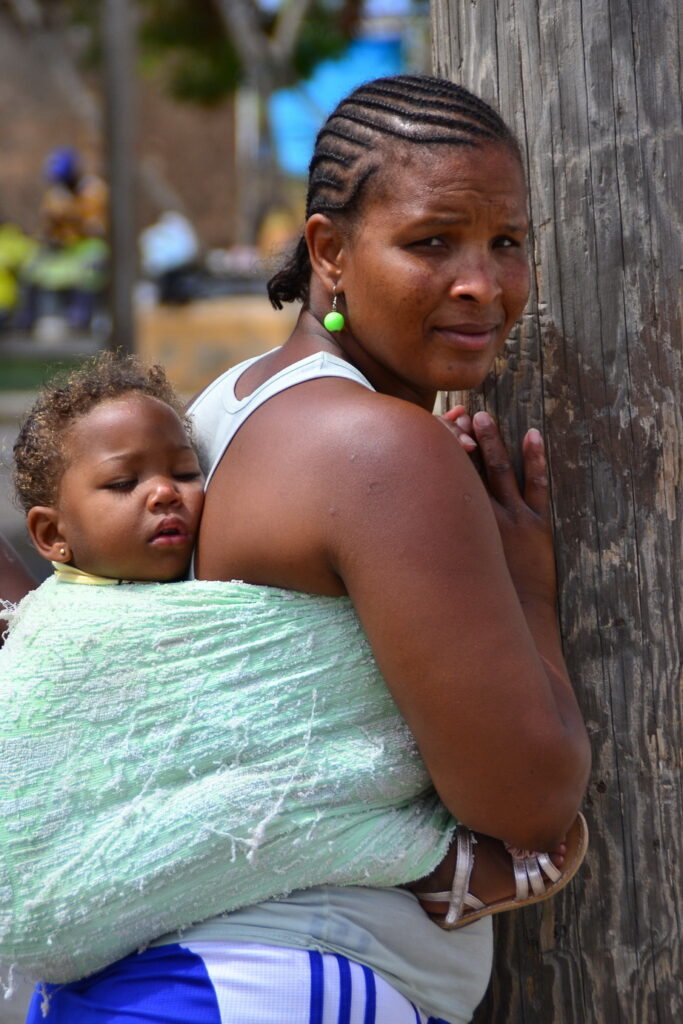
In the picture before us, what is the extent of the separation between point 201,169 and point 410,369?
2360 cm

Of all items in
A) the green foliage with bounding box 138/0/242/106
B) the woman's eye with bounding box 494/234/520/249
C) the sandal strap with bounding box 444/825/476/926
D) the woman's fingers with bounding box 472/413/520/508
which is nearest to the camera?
the sandal strap with bounding box 444/825/476/926

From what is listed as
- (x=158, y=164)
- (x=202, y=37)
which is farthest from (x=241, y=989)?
(x=158, y=164)

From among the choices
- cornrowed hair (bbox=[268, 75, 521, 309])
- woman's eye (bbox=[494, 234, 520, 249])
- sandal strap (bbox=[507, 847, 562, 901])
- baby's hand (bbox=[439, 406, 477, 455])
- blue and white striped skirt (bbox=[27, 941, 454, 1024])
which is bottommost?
blue and white striped skirt (bbox=[27, 941, 454, 1024])

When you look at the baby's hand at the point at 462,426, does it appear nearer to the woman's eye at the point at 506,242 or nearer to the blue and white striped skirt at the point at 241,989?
the woman's eye at the point at 506,242

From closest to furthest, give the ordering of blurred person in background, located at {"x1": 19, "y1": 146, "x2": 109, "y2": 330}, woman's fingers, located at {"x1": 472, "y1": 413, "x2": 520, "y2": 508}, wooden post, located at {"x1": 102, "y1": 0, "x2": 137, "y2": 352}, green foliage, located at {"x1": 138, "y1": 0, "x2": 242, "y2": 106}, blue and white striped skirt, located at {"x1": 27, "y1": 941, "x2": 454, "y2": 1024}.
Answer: blue and white striped skirt, located at {"x1": 27, "y1": 941, "x2": 454, "y2": 1024}
woman's fingers, located at {"x1": 472, "y1": 413, "x2": 520, "y2": 508}
wooden post, located at {"x1": 102, "y1": 0, "x2": 137, "y2": 352}
blurred person in background, located at {"x1": 19, "y1": 146, "x2": 109, "y2": 330}
green foliage, located at {"x1": 138, "y1": 0, "x2": 242, "y2": 106}

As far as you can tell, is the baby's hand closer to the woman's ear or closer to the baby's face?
the woman's ear

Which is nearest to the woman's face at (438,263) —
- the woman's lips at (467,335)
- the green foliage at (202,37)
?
the woman's lips at (467,335)

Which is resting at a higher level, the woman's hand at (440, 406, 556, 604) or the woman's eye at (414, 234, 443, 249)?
the woman's eye at (414, 234, 443, 249)

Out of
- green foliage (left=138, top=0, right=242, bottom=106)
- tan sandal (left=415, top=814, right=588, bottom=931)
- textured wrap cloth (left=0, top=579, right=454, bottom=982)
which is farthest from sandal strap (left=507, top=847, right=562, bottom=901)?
green foliage (left=138, top=0, right=242, bottom=106)

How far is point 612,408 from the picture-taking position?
2107mm

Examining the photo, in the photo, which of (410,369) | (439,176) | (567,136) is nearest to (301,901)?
(410,369)

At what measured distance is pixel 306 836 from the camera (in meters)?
1.68

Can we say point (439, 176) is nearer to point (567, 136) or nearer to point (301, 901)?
point (567, 136)

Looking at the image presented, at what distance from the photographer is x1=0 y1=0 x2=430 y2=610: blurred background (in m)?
9.16
